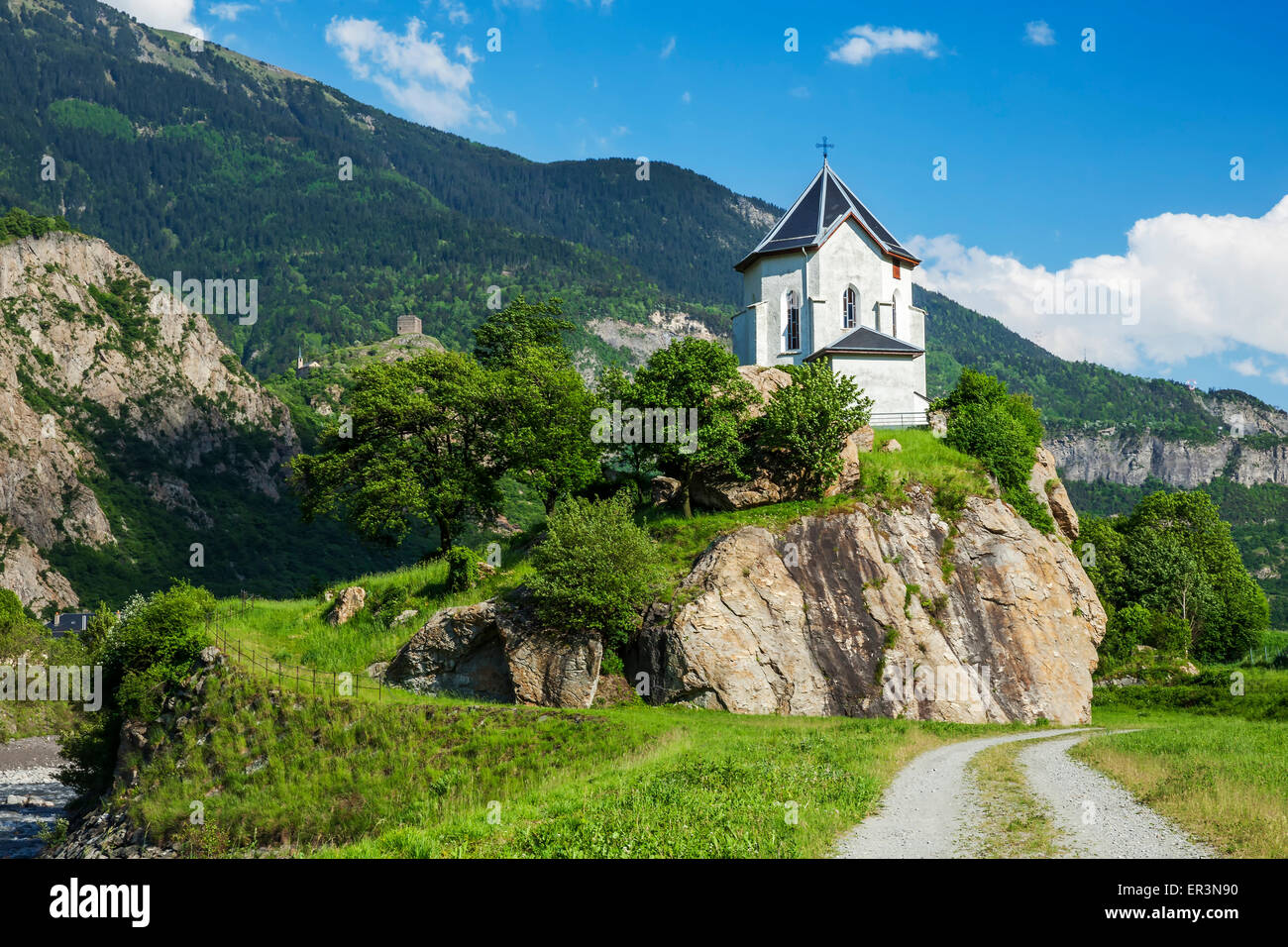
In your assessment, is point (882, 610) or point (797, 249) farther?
point (797, 249)

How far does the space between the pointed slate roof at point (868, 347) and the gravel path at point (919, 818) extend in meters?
35.2

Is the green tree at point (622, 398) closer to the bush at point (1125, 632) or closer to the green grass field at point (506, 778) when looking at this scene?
the green grass field at point (506, 778)

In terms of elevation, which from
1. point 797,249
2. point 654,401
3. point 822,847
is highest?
point 797,249

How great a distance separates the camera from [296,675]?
40125 mm

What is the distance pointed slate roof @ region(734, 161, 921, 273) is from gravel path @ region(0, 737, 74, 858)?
52262 millimetres

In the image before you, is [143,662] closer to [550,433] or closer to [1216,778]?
[550,433]

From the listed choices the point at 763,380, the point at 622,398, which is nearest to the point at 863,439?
the point at 763,380

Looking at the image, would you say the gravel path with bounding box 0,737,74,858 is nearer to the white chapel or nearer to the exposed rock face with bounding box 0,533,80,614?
the exposed rock face with bounding box 0,533,80,614

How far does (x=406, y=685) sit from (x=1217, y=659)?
66.4 meters

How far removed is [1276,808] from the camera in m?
14.1
